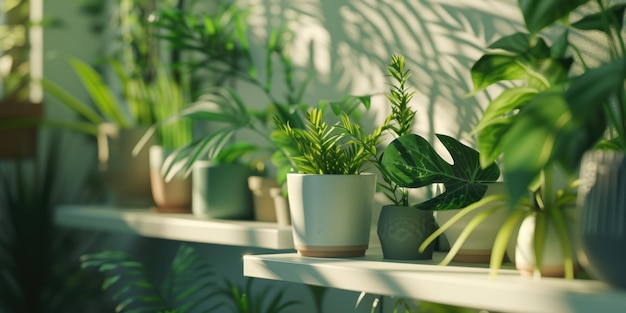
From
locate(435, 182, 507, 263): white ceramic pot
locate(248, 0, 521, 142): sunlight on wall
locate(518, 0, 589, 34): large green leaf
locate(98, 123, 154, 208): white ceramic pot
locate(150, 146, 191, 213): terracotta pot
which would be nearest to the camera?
locate(518, 0, 589, 34): large green leaf

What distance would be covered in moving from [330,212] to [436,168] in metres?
A: 0.19

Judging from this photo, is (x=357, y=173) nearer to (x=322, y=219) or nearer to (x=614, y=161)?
(x=322, y=219)

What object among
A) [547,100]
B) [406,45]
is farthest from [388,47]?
[547,100]

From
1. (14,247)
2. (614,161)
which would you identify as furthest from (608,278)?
(14,247)

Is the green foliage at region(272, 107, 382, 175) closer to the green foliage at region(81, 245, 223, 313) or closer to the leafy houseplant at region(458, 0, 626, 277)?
the leafy houseplant at region(458, 0, 626, 277)

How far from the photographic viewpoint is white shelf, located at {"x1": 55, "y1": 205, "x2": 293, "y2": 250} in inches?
61.8

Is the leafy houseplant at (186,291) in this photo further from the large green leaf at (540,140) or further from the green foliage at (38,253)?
the large green leaf at (540,140)

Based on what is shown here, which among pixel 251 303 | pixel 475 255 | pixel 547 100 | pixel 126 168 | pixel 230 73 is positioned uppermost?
pixel 230 73

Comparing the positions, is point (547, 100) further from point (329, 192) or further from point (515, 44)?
point (329, 192)

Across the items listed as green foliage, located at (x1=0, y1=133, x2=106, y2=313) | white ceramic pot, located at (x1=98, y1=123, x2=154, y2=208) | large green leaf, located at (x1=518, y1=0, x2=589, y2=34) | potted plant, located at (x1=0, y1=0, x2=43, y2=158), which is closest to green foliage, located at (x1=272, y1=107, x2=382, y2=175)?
large green leaf, located at (x1=518, y1=0, x2=589, y2=34)

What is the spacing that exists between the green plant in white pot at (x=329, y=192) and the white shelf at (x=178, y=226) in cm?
21

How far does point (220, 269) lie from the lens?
2029 millimetres

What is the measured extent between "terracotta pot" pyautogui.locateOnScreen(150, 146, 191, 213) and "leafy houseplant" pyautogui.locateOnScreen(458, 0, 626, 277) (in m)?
0.91

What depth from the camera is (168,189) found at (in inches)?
77.2
